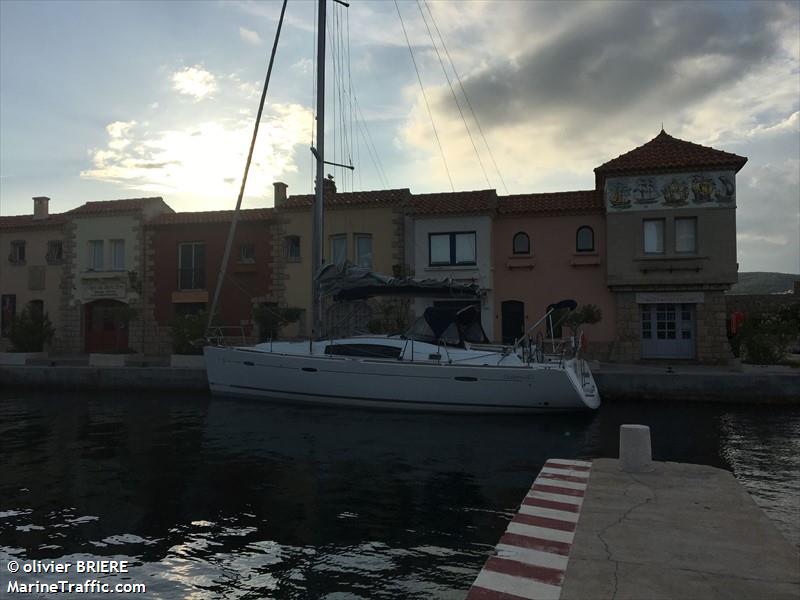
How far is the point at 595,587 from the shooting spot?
15.2 ft

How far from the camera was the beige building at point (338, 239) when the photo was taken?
27062 mm

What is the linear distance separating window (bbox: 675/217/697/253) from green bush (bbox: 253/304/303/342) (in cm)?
1561

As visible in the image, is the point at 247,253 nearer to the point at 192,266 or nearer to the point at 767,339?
the point at 192,266

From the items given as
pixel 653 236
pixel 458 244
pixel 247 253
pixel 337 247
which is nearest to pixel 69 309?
pixel 247 253

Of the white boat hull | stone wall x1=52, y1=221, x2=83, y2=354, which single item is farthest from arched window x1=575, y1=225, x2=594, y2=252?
stone wall x1=52, y1=221, x2=83, y2=354

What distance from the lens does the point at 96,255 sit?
104 ft

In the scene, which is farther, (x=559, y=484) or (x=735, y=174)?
(x=735, y=174)

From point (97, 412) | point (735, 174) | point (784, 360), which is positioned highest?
point (735, 174)

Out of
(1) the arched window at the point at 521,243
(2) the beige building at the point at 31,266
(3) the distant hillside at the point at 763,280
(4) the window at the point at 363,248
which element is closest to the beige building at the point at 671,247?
(1) the arched window at the point at 521,243

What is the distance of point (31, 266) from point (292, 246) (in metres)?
15.4

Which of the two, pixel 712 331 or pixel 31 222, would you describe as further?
pixel 31 222

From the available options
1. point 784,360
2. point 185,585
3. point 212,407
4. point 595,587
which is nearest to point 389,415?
point 212,407

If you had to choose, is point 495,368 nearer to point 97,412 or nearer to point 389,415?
point 389,415

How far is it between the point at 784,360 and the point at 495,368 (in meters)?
11.8
